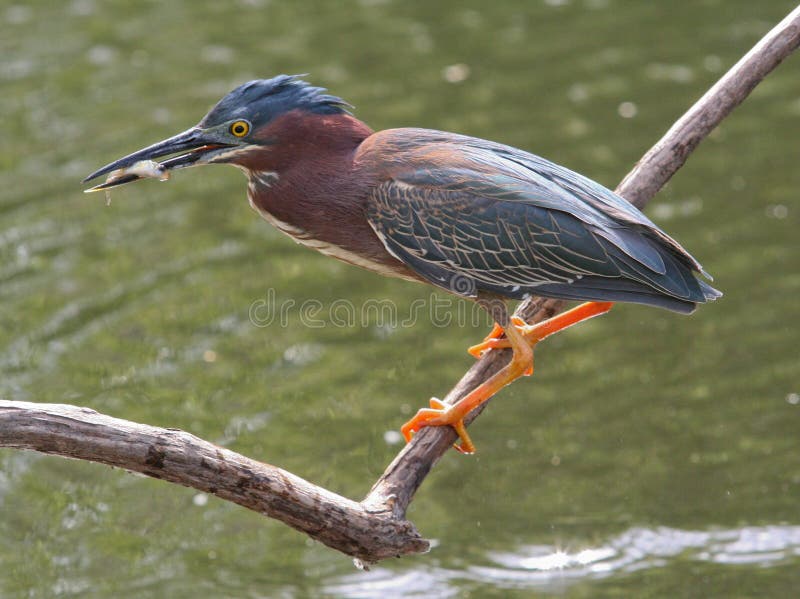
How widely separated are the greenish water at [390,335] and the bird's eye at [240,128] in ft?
9.13

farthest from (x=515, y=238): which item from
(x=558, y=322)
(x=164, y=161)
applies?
(x=164, y=161)

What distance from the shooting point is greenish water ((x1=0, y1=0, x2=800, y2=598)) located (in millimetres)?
6656

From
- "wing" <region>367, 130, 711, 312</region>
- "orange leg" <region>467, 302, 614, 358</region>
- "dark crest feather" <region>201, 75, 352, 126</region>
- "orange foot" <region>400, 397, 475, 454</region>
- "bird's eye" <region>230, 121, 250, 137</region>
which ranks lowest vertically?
"orange foot" <region>400, 397, 475, 454</region>

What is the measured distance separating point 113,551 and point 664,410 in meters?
3.62

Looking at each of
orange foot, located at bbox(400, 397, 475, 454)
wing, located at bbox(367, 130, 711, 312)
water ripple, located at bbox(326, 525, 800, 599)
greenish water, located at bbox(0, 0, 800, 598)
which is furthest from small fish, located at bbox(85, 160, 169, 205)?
water ripple, located at bbox(326, 525, 800, 599)

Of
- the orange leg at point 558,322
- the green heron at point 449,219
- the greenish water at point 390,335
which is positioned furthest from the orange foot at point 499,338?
the greenish water at point 390,335

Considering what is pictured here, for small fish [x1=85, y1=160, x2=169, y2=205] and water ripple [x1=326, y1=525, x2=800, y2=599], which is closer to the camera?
small fish [x1=85, y1=160, x2=169, y2=205]

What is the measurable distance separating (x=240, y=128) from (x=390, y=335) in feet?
12.3

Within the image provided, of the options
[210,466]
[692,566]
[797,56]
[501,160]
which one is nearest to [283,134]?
[501,160]

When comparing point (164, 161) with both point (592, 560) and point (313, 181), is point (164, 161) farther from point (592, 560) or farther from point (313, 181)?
point (592, 560)

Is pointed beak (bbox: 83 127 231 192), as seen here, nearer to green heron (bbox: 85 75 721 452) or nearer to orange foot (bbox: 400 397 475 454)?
green heron (bbox: 85 75 721 452)

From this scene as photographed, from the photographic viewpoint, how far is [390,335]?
27.7 ft

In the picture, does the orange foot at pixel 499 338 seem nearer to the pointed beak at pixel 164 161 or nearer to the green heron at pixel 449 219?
the green heron at pixel 449 219

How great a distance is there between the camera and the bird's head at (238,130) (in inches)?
189
